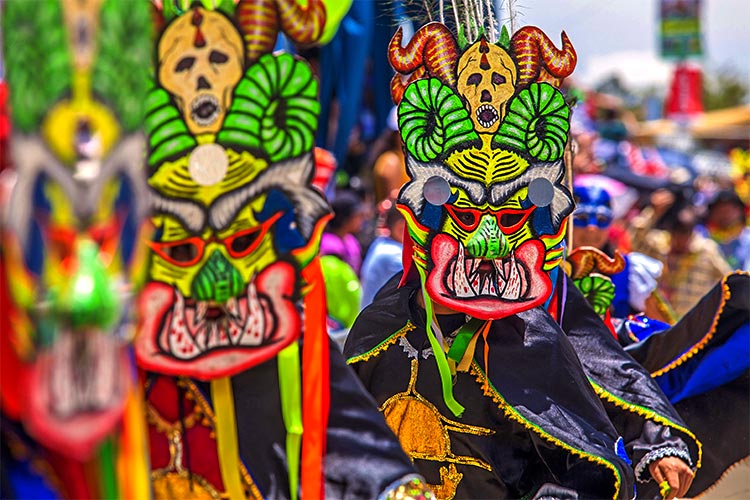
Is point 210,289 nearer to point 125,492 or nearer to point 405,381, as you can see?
point 125,492

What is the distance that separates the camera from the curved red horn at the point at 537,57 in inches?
126

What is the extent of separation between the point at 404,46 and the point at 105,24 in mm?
1406

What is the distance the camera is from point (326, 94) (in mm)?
8117

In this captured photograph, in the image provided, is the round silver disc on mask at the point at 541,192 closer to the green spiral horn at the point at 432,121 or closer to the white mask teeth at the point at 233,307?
the green spiral horn at the point at 432,121

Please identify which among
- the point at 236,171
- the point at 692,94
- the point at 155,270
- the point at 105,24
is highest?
the point at 105,24

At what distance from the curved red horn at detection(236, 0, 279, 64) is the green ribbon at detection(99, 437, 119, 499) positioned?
795 millimetres

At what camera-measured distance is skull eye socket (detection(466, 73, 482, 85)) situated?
3189mm

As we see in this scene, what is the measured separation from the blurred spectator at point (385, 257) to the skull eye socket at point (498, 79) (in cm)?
193

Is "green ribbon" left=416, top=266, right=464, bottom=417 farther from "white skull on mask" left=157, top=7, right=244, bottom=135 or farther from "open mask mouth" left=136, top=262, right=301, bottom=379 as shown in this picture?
"white skull on mask" left=157, top=7, right=244, bottom=135

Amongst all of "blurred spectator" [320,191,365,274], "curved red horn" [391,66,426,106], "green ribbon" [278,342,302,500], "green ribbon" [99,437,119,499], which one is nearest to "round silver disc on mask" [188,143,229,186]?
"green ribbon" [278,342,302,500]

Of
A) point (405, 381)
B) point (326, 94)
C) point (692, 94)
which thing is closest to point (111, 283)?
point (405, 381)

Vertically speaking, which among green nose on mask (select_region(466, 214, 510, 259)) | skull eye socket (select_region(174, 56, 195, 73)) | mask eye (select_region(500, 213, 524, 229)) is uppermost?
skull eye socket (select_region(174, 56, 195, 73))

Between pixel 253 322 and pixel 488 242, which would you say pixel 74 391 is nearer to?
pixel 253 322

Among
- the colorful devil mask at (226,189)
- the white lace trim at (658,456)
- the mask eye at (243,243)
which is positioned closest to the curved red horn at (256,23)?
the colorful devil mask at (226,189)
